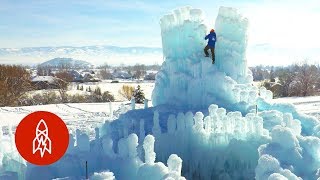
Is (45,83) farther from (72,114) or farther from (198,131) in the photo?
(198,131)

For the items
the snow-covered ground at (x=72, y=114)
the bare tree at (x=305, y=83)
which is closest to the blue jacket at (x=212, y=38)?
the snow-covered ground at (x=72, y=114)

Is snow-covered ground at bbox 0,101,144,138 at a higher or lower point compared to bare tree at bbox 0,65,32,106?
lower

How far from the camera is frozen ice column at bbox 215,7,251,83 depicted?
12164 mm

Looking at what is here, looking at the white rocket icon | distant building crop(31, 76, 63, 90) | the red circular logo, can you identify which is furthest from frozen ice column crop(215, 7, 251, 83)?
distant building crop(31, 76, 63, 90)

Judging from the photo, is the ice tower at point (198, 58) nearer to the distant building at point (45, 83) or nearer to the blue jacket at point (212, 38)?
the blue jacket at point (212, 38)

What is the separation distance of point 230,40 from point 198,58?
112 cm

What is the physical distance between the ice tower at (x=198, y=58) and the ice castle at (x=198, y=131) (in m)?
0.03

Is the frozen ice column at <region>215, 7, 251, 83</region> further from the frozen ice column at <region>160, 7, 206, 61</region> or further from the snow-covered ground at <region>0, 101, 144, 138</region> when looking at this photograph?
the snow-covered ground at <region>0, 101, 144, 138</region>

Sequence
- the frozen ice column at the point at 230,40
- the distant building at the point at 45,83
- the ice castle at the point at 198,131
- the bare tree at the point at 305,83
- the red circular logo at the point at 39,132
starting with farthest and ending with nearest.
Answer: the distant building at the point at 45,83, the bare tree at the point at 305,83, the frozen ice column at the point at 230,40, the ice castle at the point at 198,131, the red circular logo at the point at 39,132

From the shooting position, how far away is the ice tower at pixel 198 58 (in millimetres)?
11852

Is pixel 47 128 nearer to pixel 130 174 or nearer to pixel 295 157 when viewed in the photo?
pixel 130 174

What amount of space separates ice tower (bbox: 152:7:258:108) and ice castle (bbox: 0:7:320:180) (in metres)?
0.03

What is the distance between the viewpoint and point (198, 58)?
12.0 meters

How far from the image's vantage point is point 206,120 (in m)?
10.2
